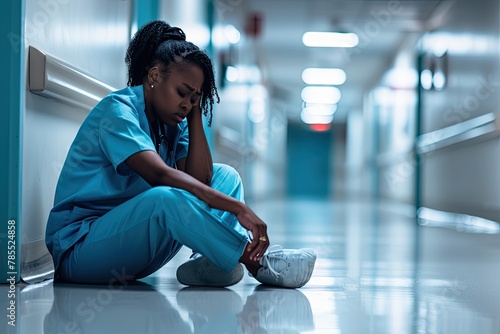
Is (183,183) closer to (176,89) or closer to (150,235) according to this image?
(150,235)

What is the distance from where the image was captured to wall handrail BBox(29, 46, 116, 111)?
216 centimetres

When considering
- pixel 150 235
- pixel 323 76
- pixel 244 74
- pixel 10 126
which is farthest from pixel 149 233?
pixel 323 76

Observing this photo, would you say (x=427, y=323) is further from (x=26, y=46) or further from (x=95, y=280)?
(x=26, y=46)

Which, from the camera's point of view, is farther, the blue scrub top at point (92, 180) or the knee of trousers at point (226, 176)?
the knee of trousers at point (226, 176)

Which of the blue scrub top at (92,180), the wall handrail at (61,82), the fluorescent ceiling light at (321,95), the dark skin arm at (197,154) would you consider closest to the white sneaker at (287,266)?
the dark skin arm at (197,154)

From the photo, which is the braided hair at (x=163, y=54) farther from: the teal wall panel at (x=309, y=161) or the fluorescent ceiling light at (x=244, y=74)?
A: the teal wall panel at (x=309, y=161)

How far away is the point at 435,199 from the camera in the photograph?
7.85m

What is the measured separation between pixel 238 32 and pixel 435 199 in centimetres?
330

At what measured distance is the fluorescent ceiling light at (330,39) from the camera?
9812mm

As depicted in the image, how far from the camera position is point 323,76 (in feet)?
47.5

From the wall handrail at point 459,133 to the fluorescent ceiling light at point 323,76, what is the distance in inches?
205

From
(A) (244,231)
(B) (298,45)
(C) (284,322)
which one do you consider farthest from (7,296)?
(B) (298,45)

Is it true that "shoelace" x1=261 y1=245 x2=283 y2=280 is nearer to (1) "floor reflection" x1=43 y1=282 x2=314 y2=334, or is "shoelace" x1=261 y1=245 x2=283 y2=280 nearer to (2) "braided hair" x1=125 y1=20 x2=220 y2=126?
(1) "floor reflection" x1=43 y1=282 x2=314 y2=334

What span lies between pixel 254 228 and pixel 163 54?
0.65 meters
